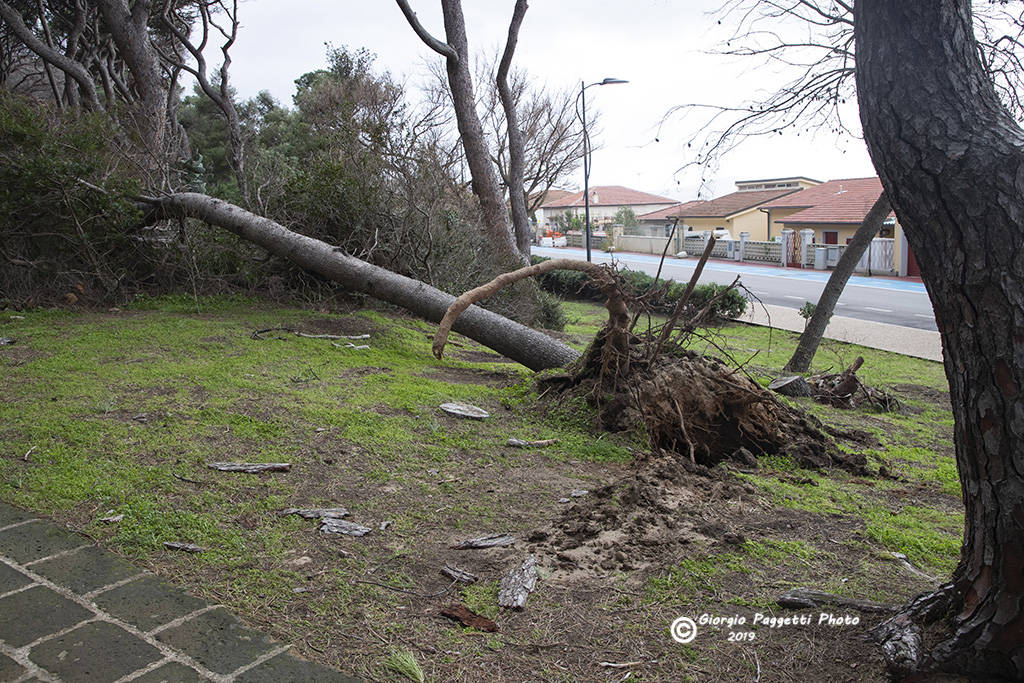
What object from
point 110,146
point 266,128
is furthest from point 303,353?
point 266,128

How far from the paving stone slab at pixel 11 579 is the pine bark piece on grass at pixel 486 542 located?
174 centimetres

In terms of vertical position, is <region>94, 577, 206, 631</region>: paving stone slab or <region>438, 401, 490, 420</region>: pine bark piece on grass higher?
<region>438, 401, 490, 420</region>: pine bark piece on grass

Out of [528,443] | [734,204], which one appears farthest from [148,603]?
[734,204]

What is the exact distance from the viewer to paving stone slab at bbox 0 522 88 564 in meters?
3.11

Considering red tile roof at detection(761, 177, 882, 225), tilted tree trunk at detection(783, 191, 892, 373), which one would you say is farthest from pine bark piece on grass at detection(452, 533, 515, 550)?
red tile roof at detection(761, 177, 882, 225)

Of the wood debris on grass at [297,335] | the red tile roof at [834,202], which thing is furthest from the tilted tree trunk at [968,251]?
the red tile roof at [834,202]

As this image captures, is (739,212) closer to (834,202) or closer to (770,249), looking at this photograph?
(834,202)

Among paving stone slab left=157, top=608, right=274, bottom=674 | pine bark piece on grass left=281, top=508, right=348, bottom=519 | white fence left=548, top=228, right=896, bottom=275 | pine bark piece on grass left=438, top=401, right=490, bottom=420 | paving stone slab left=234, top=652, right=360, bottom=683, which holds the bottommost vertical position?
paving stone slab left=234, top=652, right=360, bottom=683

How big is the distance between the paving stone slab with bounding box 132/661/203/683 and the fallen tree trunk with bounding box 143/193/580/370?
16.7 feet

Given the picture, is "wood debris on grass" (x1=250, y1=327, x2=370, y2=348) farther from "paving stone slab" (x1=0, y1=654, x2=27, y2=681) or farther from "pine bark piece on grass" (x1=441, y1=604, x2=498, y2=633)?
"pine bark piece on grass" (x1=441, y1=604, x2=498, y2=633)

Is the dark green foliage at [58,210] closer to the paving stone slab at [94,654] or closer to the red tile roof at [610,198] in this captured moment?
the paving stone slab at [94,654]

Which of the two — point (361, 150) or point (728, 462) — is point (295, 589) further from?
point (361, 150)

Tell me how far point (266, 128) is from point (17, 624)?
36469 mm

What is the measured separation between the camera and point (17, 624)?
2607 mm
